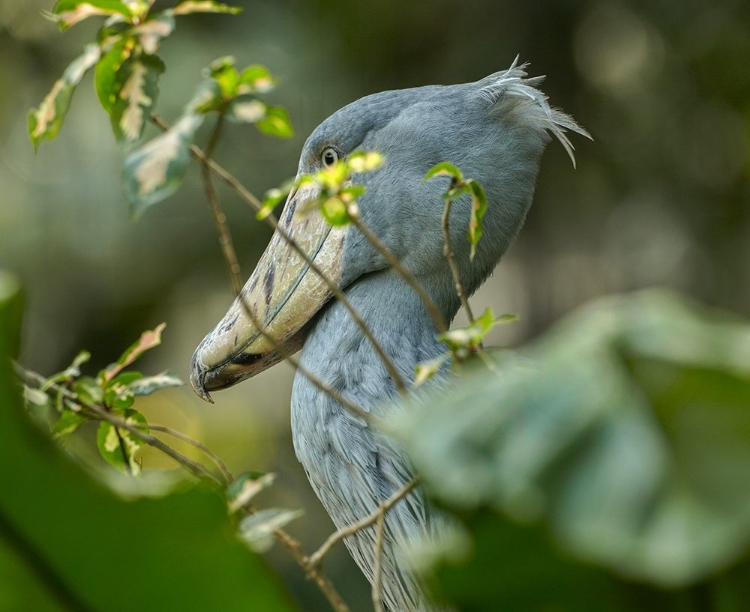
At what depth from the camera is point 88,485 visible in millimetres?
516

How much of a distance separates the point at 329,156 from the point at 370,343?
0.42 meters

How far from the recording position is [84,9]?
84 centimetres

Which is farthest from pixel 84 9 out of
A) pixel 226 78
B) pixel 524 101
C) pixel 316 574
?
pixel 524 101

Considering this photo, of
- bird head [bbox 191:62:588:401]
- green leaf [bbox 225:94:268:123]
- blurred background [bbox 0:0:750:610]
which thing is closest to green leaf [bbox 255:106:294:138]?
green leaf [bbox 225:94:268:123]

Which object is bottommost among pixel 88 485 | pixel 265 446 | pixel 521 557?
pixel 265 446

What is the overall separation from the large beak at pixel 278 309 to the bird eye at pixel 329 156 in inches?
2.3

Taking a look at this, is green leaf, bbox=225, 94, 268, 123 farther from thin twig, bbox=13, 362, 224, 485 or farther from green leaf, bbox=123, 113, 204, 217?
thin twig, bbox=13, 362, 224, 485

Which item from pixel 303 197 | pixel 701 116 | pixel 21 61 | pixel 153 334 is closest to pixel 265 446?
pixel 21 61

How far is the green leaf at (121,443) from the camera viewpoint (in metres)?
1.02

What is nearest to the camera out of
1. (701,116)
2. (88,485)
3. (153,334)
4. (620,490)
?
(620,490)

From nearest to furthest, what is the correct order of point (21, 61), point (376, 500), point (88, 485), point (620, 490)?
point (620, 490)
point (88, 485)
point (376, 500)
point (21, 61)

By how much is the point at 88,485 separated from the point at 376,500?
791mm

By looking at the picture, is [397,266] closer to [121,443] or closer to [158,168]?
[158,168]

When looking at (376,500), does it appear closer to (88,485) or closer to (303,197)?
(303,197)
